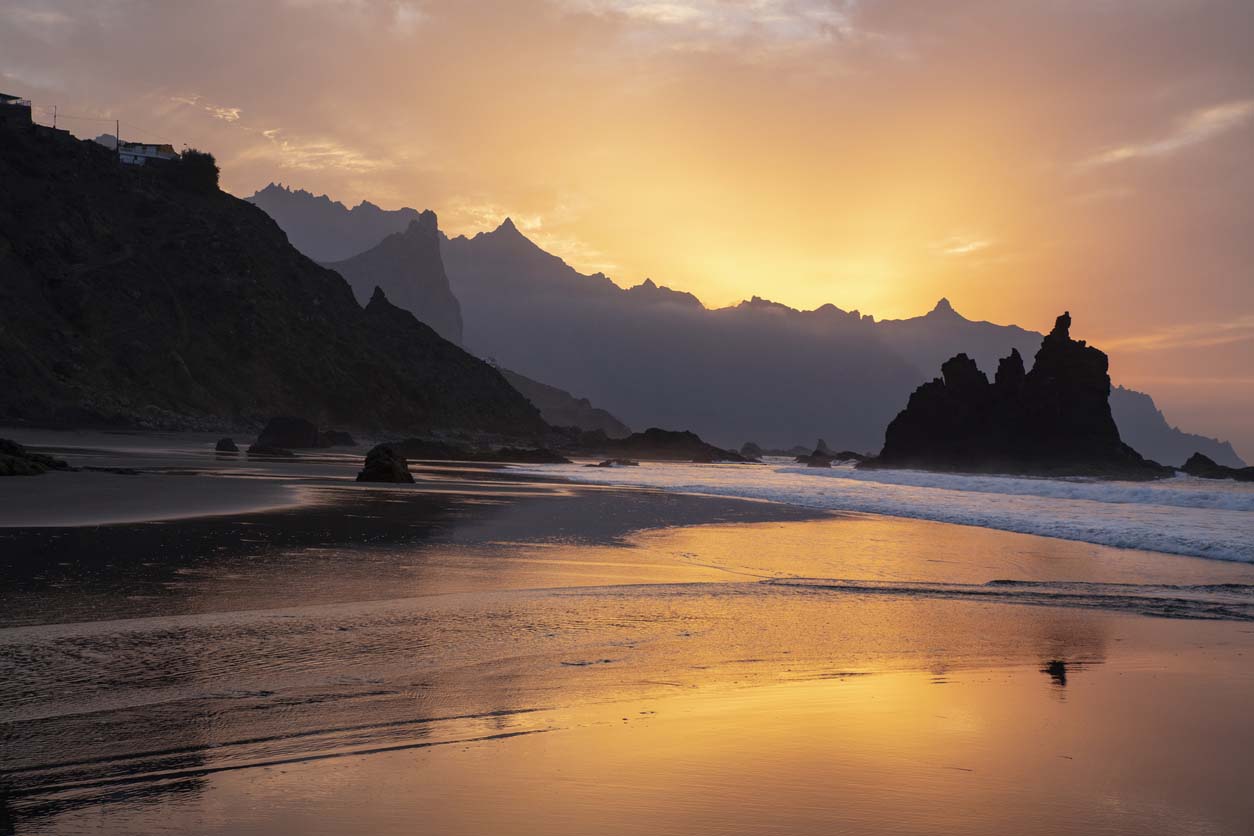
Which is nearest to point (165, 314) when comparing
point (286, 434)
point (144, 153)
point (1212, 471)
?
point (286, 434)

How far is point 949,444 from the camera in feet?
319

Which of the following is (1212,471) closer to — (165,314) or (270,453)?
(270,453)

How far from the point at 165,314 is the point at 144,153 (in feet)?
145

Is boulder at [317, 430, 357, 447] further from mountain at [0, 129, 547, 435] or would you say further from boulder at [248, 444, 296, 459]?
boulder at [248, 444, 296, 459]

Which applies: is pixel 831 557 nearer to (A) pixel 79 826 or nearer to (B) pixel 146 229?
(A) pixel 79 826

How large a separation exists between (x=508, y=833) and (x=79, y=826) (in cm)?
182

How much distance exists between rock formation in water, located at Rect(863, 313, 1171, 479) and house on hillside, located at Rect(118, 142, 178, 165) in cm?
10673

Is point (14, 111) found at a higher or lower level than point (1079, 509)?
higher

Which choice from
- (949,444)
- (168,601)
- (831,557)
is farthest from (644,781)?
(949,444)

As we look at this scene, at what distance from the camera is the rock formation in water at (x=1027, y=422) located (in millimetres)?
82812

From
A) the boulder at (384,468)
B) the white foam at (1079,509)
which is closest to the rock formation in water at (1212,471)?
the white foam at (1079,509)

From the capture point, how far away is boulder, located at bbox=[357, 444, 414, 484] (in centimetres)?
3344

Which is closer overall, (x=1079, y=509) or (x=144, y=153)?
(x=1079, y=509)

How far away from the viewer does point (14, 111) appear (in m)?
101
